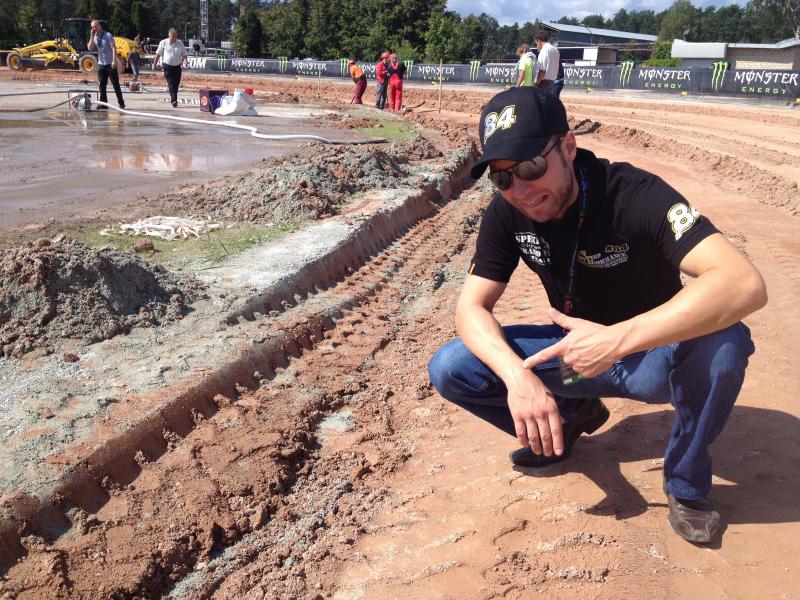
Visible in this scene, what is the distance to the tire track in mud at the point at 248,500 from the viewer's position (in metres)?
2.61

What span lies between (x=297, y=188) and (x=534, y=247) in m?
4.86

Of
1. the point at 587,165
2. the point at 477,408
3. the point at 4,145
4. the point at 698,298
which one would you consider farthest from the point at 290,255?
the point at 4,145

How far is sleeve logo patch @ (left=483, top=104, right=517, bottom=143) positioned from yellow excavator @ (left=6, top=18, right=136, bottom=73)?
34.3 metres

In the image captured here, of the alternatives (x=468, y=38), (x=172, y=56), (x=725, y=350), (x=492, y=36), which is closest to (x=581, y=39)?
(x=492, y=36)

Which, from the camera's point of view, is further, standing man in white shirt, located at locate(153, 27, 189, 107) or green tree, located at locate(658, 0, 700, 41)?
green tree, located at locate(658, 0, 700, 41)

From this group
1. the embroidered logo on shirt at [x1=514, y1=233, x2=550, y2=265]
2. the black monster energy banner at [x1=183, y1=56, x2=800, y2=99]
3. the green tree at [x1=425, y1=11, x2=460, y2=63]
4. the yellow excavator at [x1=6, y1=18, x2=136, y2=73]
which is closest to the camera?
the embroidered logo on shirt at [x1=514, y1=233, x2=550, y2=265]

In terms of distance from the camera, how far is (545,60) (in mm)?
12234

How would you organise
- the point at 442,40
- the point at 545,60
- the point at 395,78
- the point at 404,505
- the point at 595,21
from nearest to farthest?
the point at 404,505 < the point at 545,60 < the point at 395,78 < the point at 442,40 < the point at 595,21

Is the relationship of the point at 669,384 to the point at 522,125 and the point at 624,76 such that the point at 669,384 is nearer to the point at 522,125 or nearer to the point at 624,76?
the point at 522,125

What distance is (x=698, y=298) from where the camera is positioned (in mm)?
2117

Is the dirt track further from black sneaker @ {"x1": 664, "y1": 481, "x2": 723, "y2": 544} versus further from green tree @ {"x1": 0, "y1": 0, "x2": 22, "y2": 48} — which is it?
green tree @ {"x1": 0, "y1": 0, "x2": 22, "y2": 48}

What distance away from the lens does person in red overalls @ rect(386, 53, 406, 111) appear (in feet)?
64.4

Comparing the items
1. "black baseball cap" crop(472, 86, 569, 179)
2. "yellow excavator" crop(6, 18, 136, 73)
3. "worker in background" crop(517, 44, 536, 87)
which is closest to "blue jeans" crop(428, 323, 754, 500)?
"black baseball cap" crop(472, 86, 569, 179)

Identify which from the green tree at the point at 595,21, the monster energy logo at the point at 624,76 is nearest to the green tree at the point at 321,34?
the monster energy logo at the point at 624,76
